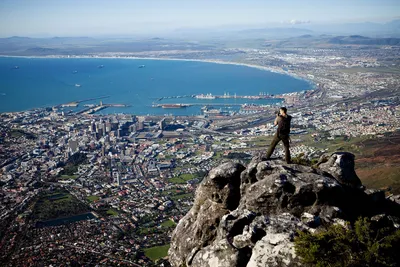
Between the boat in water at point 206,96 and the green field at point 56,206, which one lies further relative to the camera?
the boat in water at point 206,96

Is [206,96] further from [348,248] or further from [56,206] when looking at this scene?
[348,248]

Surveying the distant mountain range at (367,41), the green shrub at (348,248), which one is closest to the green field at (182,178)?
the green shrub at (348,248)

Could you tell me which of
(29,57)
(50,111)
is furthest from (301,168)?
(29,57)

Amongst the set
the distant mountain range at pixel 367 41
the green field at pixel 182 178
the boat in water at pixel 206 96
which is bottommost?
the green field at pixel 182 178

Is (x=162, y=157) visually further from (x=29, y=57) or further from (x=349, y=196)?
(x=29, y=57)

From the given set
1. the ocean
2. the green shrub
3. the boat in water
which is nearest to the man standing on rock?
the green shrub

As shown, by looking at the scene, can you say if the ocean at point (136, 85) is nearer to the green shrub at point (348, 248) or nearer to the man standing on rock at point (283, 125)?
the man standing on rock at point (283, 125)
